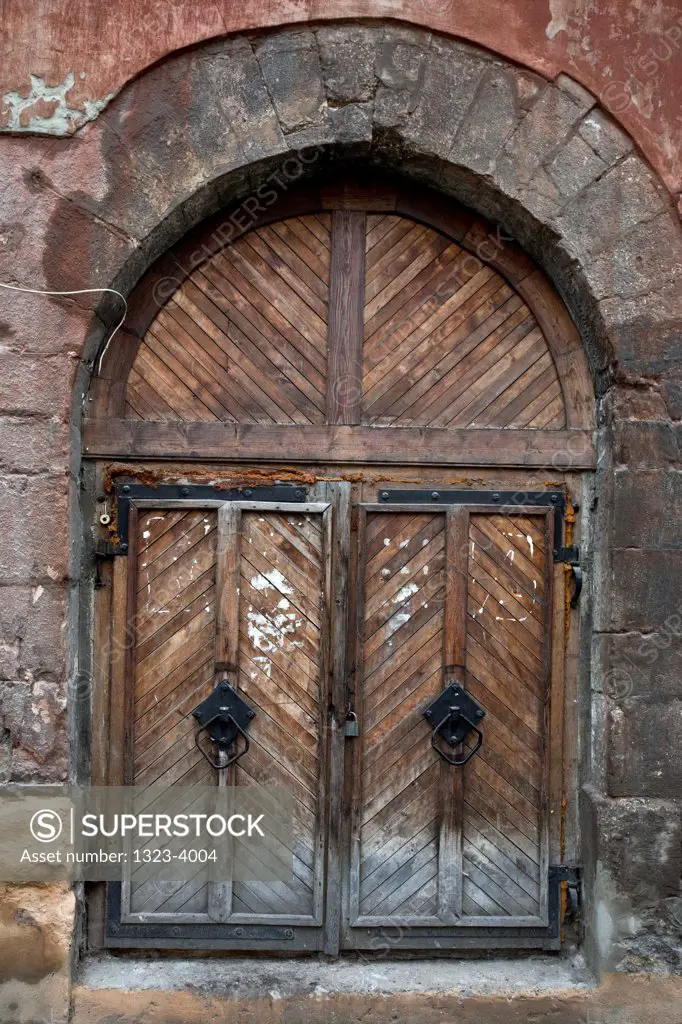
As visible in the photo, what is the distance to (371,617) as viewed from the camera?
3.58 m

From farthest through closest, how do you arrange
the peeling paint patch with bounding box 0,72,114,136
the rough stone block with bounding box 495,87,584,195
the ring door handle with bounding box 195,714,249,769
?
the ring door handle with bounding box 195,714,249,769
the rough stone block with bounding box 495,87,584,195
the peeling paint patch with bounding box 0,72,114,136

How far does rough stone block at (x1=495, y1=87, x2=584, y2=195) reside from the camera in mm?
3338

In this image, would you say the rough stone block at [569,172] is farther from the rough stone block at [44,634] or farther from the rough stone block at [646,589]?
the rough stone block at [44,634]

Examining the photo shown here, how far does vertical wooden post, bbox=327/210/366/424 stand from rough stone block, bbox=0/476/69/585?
4.12ft

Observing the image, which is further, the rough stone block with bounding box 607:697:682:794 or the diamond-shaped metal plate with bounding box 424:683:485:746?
the diamond-shaped metal plate with bounding box 424:683:485:746

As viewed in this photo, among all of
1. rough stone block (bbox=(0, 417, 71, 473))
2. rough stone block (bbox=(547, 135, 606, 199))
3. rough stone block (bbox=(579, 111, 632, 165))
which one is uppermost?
rough stone block (bbox=(579, 111, 632, 165))

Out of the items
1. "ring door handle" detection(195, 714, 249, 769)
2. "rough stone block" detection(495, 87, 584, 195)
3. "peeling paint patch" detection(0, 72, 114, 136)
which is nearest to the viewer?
"peeling paint patch" detection(0, 72, 114, 136)

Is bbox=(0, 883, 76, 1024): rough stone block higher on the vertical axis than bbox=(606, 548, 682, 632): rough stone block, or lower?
lower

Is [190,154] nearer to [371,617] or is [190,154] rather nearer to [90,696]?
[371,617]

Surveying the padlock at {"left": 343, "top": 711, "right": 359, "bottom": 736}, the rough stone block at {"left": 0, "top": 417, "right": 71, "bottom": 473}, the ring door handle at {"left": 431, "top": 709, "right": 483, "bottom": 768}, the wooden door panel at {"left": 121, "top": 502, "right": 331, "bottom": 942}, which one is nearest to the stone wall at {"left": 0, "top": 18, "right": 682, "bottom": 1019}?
the rough stone block at {"left": 0, "top": 417, "right": 71, "bottom": 473}

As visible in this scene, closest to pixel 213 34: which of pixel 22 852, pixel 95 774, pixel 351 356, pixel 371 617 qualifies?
pixel 351 356

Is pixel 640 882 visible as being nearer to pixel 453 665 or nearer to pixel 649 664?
pixel 649 664

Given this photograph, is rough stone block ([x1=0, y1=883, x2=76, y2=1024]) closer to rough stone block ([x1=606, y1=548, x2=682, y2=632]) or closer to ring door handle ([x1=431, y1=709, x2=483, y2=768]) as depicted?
ring door handle ([x1=431, y1=709, x2=483, y2=768])

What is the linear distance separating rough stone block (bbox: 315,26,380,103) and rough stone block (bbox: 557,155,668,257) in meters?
0.99
